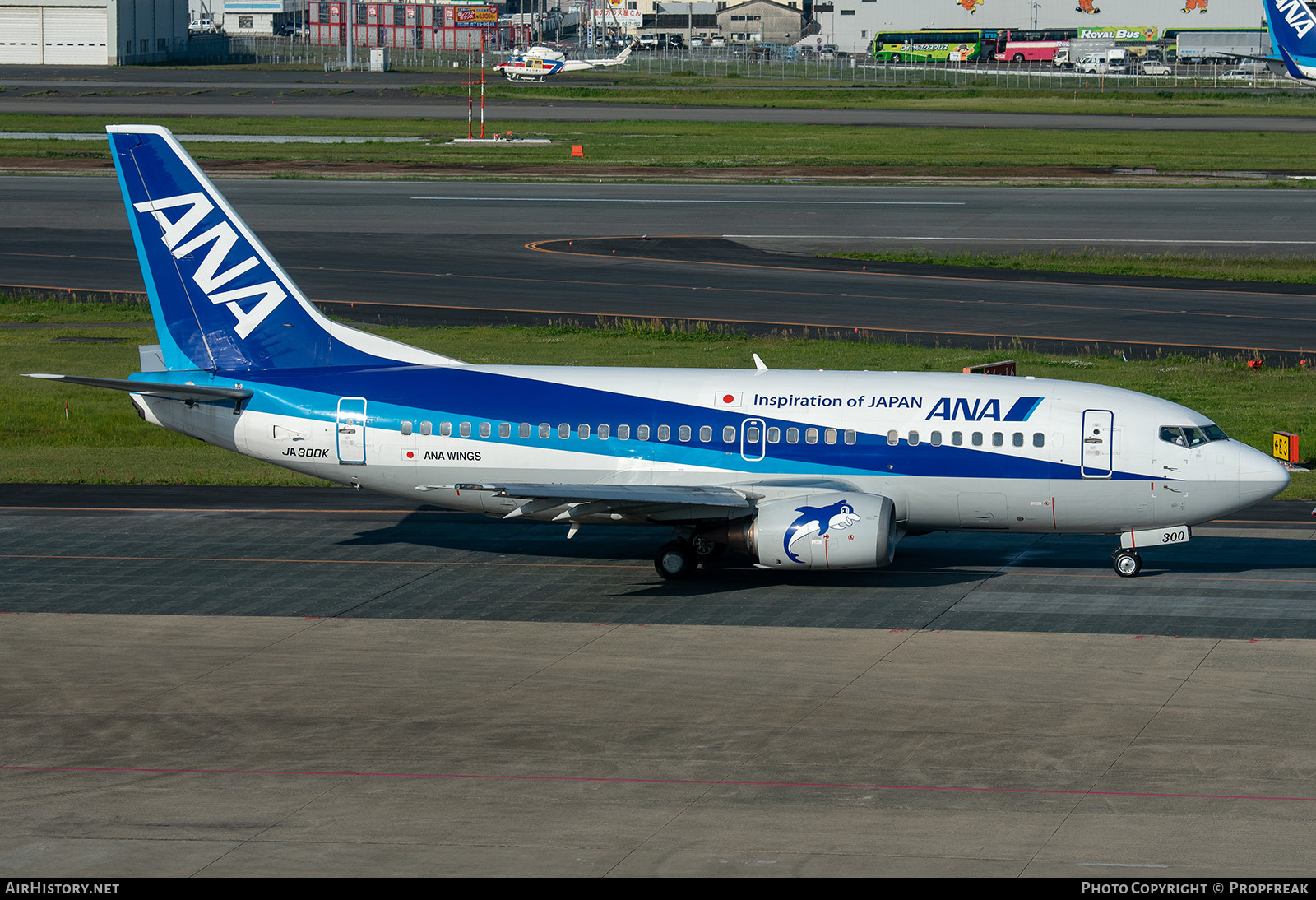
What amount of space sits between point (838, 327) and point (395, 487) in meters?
31.6

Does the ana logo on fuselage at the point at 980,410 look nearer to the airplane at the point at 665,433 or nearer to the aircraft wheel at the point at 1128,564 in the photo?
the airplane at the point at 665,433

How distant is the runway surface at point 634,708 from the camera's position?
20.7m

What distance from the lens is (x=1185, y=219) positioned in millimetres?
88500

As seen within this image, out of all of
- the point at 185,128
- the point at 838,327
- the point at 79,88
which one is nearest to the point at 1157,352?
the point at 838,327

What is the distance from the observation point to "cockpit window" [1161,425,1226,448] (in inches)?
1310

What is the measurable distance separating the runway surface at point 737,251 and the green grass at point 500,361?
365 centimetres

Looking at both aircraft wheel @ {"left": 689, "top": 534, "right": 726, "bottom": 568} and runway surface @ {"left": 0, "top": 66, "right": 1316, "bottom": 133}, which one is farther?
runway surface @ {"left": 0, "top": 66, "right": 1316, "bottom": 133}

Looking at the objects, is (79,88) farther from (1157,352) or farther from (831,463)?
(831,463)

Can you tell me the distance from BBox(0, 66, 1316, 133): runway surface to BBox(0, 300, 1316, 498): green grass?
80.5 m

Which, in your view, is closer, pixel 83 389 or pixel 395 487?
pixel 395 487

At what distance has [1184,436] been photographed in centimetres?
3338

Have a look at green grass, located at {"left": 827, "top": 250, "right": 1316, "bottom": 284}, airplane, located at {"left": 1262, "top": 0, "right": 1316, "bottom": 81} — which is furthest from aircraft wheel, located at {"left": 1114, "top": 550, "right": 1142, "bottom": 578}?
airplane, located at {"left": 1262, "top": 0, "right": 1316, "bottom": 81}

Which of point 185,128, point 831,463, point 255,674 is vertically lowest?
point 255,674

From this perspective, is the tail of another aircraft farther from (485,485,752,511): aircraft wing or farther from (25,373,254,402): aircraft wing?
(485,485,752,511): aircraft wing
